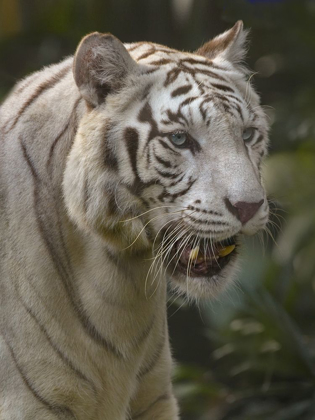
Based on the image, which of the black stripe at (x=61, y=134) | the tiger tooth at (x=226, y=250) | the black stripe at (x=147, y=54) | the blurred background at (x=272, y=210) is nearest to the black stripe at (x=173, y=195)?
the tiger tooth at (x=226, y=250)

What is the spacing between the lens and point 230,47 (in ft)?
8.55

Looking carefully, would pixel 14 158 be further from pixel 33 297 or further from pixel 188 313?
pixel 188 313

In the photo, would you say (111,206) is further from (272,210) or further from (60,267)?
(272,210)

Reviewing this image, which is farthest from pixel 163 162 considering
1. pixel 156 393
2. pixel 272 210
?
pixel 272 210

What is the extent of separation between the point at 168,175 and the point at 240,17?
11.4 feet

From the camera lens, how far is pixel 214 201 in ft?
7.12

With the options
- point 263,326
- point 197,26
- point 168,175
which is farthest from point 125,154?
point 197,26

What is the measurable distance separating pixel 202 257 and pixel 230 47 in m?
0.75

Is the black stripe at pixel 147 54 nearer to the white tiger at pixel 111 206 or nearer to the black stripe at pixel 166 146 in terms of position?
the white tiger at pixel 111 206

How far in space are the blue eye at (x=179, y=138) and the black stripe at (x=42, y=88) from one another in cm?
56

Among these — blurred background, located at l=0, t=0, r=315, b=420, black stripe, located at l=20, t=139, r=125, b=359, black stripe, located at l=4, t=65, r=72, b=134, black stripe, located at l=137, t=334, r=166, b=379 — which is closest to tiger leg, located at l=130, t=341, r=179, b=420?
black stripe, located at l=137, t=334, r=166, b=379

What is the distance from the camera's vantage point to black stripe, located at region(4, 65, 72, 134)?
2.58 m

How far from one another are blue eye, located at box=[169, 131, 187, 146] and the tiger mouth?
32 centimetres

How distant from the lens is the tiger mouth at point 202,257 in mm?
2369
